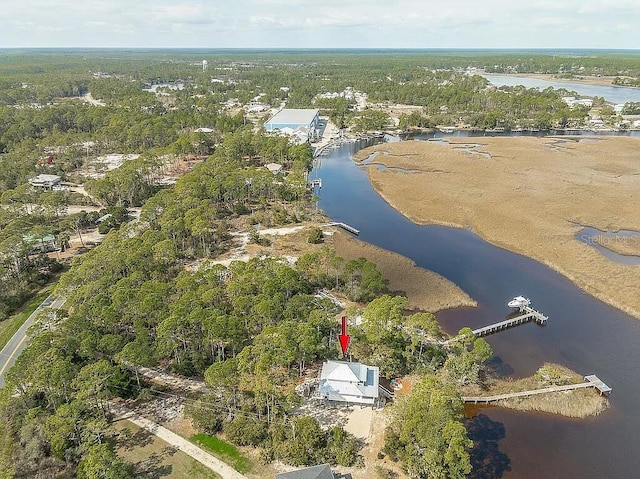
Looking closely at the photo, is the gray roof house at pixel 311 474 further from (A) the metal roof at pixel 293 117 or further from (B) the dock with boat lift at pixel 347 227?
(A) the metal roof at pixel 293 117

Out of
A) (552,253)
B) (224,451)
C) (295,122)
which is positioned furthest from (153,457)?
(295,122)

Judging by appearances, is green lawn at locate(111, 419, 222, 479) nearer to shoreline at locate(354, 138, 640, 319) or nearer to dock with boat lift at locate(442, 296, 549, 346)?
dock with boat lift at locate(442, 296, 549, 346)

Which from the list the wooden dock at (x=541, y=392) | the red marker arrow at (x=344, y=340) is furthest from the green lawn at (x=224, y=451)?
the wooden dock at (x=541, y=392)

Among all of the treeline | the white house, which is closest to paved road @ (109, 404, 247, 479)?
the treeline

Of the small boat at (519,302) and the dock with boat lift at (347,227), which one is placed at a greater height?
the dock with boat lift at (347,227)

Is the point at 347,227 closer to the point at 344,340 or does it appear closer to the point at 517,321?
the point at 517,321

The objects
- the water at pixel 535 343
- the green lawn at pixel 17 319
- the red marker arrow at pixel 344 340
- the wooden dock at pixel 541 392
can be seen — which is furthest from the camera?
the green lawn at pixel 17 319
